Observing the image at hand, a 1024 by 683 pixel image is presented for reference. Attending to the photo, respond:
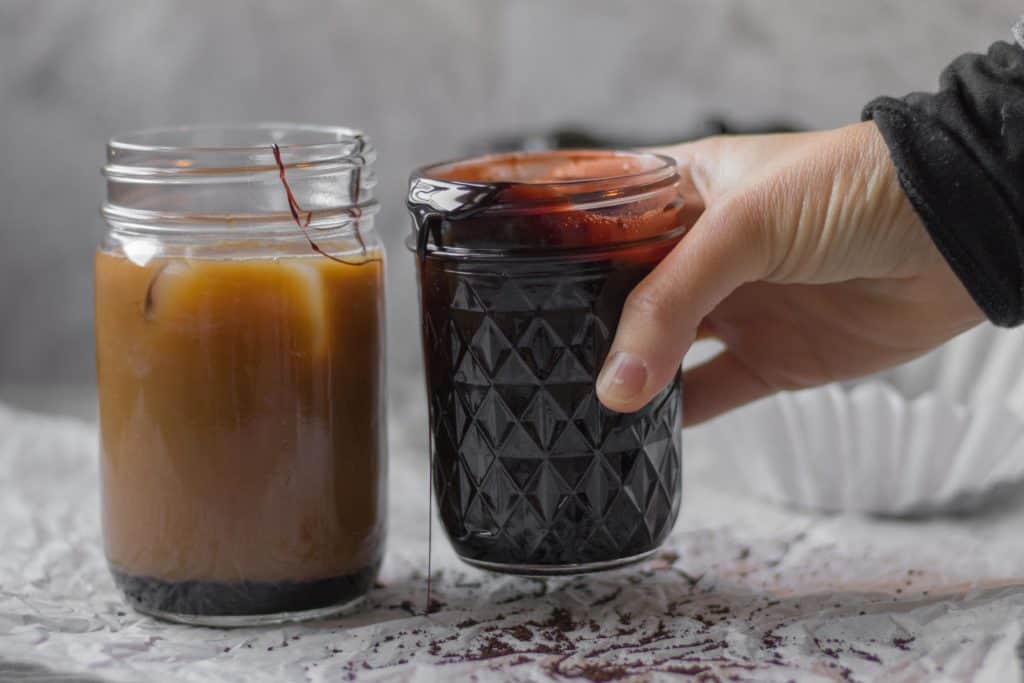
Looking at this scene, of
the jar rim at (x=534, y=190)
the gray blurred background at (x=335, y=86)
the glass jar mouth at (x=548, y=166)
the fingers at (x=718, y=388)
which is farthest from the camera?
the gray blurred background at (x=335, y=86)

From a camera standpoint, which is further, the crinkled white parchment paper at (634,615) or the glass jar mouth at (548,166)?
the glass jar mouth at (548,166)

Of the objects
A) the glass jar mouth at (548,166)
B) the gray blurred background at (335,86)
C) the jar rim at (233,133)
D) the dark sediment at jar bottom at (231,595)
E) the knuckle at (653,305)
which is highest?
the gray blurred background at (335,86)

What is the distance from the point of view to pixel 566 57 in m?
1.96

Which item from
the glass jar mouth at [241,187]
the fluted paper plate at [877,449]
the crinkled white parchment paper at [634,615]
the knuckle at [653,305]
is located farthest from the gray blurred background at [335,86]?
the knuckle at [653,305]

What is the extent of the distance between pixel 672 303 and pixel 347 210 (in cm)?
26

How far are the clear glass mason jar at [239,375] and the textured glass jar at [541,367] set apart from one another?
0.07m

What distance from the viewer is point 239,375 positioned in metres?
0.94

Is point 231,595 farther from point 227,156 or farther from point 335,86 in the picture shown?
point 335,86

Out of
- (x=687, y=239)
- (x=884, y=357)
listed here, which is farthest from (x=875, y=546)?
(x=687, y=239)

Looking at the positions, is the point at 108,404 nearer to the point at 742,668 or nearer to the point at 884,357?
the point at 742,668

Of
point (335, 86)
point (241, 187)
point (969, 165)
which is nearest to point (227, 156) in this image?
point (241, 187)

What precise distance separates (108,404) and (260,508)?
0.15 m

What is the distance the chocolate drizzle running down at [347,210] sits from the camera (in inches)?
37.9

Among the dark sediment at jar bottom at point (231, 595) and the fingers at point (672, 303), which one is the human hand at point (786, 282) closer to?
the fingers at point (672, 303)
